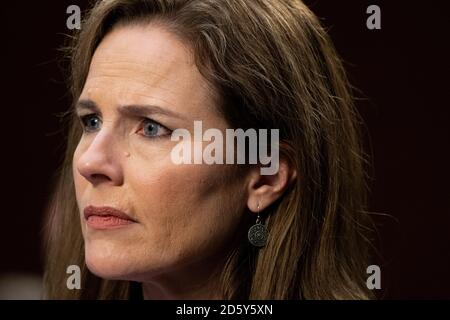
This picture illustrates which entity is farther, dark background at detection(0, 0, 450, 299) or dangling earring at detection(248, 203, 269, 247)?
dark background at detection(0, 0, 450, 299)

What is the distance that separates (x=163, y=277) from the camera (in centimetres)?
161

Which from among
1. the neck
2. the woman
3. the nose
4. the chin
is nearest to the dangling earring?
the woman

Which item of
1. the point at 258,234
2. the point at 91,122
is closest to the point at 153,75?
the point at 91,122

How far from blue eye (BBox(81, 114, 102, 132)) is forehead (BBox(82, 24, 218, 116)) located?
57 mm

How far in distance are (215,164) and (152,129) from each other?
0.15 meters

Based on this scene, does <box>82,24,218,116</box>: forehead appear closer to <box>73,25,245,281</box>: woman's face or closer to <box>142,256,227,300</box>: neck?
<box>73,25,245,281</box>: woman's face

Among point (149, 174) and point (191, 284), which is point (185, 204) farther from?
point (191, 284)

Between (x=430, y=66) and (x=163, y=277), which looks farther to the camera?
(x=430, y=66)

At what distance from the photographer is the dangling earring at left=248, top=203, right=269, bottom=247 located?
1.61 metres

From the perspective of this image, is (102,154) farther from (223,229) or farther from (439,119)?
(439,119)

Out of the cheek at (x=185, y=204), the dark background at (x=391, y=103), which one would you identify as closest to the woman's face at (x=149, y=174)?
the cheek at (x=185, y=204)

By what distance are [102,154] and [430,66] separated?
0.91 meters

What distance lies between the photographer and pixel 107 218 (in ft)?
4.87
